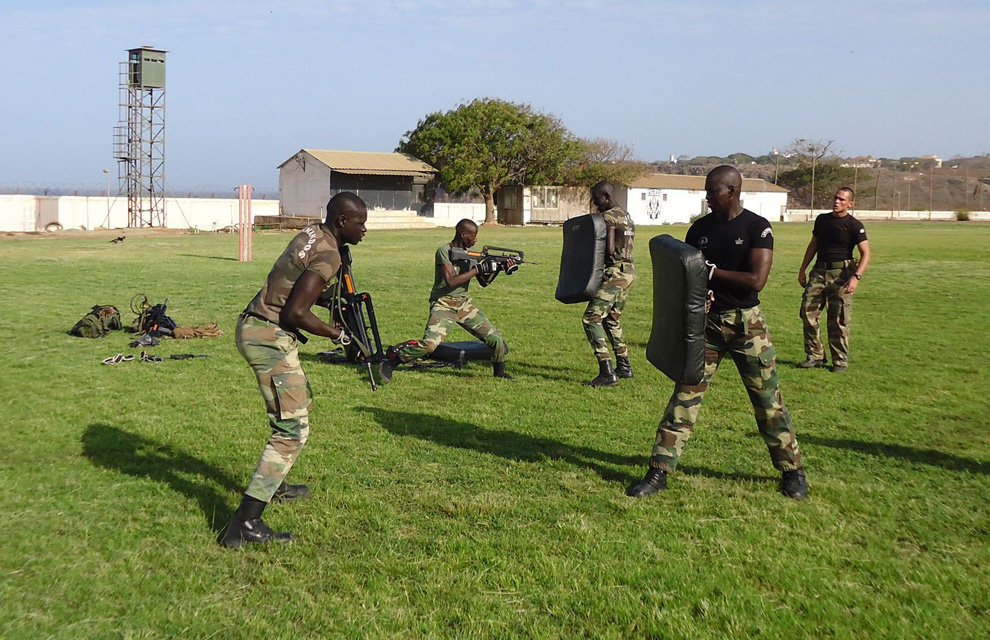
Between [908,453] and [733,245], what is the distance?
105 inches

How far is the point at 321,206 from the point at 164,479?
55334mm

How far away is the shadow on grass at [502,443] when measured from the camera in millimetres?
6664

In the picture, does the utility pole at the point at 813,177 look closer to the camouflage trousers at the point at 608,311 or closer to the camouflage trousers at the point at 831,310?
the camouflage trousers at the point at 831,310

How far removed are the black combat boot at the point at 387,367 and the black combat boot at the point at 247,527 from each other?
4.55 meters

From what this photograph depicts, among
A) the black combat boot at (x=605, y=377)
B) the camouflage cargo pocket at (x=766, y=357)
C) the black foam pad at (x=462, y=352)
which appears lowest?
the black combat boot at (x=605, y=377)

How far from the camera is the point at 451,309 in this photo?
383 inches

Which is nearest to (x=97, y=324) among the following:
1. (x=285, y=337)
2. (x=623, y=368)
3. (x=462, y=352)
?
(x=462, y=352)

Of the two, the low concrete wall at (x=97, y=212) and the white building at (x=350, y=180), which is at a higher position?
the white building at (x=350, y=180)

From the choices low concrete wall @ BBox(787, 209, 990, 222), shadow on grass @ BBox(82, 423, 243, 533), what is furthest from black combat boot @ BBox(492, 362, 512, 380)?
low concrete wall @ BBox(787, 209, 990, 222)

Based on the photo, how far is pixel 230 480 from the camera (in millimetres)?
6230

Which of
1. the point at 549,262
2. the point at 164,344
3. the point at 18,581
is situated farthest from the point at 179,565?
the point at 549,262

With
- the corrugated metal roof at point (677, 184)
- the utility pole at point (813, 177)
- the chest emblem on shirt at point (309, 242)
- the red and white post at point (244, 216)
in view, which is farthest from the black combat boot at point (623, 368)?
the utility pole at point (813, 177)

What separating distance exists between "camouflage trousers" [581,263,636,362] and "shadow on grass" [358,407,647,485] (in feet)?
7.46

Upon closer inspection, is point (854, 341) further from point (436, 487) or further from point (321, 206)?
point (321, 206)
